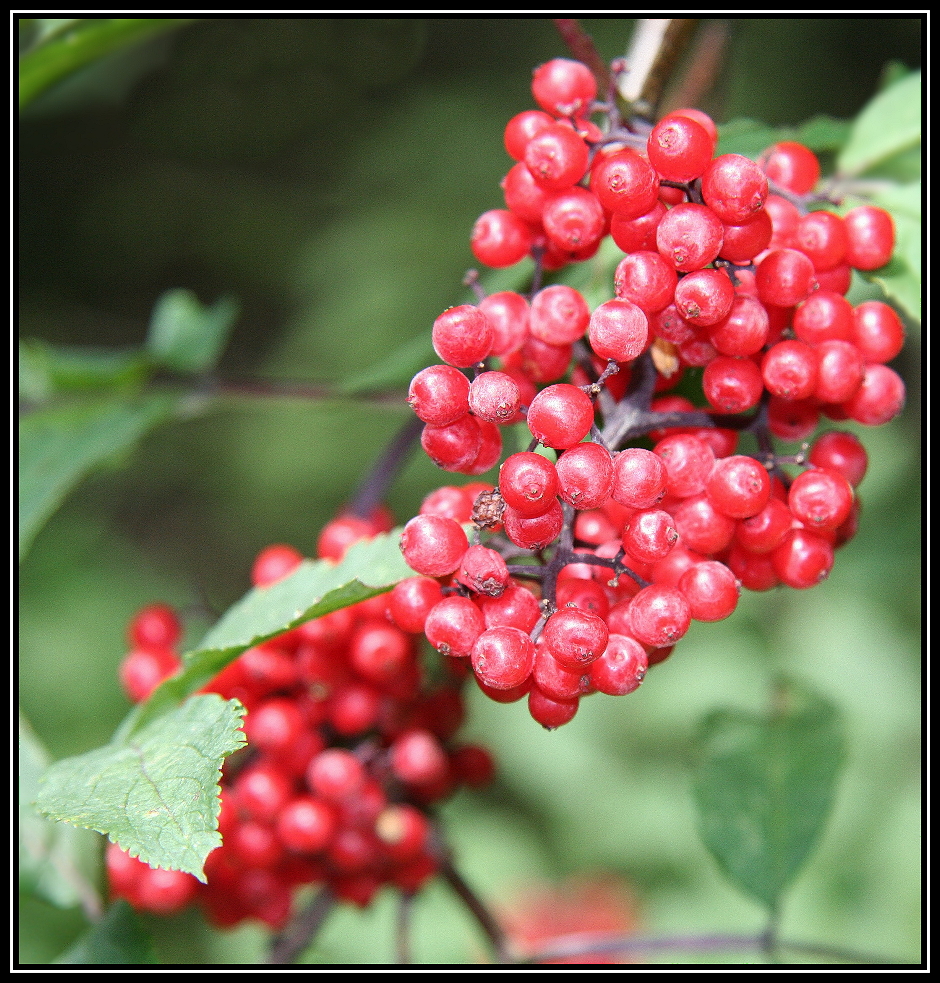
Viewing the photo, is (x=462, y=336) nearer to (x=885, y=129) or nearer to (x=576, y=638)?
(x=576, y=638)

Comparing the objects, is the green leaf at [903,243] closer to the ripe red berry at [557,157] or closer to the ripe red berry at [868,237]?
the ripe red berry at [868,237]

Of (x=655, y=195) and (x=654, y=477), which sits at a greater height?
(x=655, y=195)

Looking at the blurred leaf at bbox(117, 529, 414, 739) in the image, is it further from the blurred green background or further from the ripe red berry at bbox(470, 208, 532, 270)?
the blurred green background

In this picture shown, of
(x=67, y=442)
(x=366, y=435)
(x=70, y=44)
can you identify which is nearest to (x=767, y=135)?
(x=70, y=44)

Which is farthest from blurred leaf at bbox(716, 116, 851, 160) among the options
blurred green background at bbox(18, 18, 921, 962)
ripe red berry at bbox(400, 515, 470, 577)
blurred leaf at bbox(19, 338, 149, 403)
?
blurred leaf at bbox(19, 338, 149, 403)

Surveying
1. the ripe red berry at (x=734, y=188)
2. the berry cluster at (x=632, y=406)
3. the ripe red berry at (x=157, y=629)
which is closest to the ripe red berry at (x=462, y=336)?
the berry cluster at (x=632, y=406)
